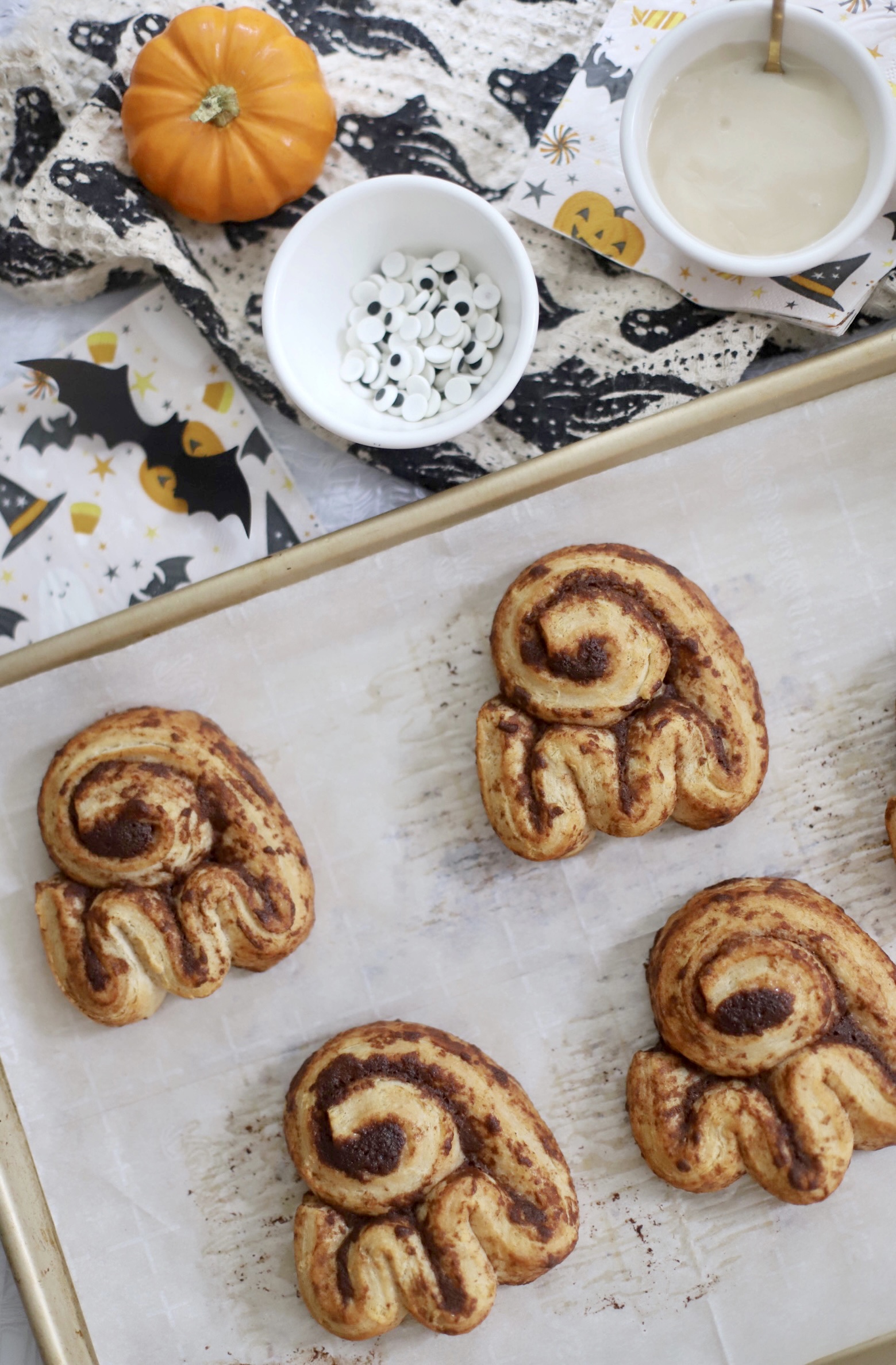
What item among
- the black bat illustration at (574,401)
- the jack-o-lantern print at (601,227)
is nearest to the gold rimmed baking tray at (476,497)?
the black bat illustration at (574,401)

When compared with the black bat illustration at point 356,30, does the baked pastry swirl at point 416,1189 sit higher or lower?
lower

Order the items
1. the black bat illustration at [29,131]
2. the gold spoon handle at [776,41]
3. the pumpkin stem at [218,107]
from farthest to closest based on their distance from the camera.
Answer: the black bat illustration at [29,131], the pumpkin stem at [218,107], the gold spoon handle at [776,41]

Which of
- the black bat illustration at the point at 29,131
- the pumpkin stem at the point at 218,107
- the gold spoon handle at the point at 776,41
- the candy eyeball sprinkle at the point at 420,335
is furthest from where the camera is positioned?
the black bat illustration at the point at 29,131

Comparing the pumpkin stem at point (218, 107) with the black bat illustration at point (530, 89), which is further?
the black bat illustration at point (530, 89)

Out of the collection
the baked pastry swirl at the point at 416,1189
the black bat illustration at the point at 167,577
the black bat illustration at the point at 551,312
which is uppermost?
the black bat illustration at the point at 551,312

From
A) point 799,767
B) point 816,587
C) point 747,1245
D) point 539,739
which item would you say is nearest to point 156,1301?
point 747,1245

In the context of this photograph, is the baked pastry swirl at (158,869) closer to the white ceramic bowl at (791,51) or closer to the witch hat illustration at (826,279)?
the white ceramic bowl at (791,51)

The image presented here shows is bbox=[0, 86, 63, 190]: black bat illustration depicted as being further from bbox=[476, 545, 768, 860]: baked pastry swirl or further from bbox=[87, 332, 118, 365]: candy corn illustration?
bbox=[476, 545, 768, 860]: baked pastry swirl
